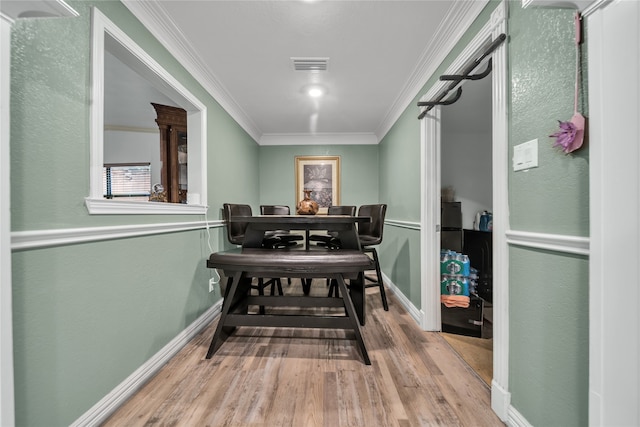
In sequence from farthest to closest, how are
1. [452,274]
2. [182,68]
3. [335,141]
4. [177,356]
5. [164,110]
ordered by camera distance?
[335,141]
[164,110]
[452,274]
[182,68]
[177,356]

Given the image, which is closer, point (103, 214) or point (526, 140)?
point (526, 140)

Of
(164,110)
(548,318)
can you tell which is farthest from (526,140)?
(164,110)

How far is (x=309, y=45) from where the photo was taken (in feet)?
6.72

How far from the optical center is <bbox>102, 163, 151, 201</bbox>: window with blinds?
4957 mm

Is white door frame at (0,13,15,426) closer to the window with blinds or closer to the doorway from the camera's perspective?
the doorway

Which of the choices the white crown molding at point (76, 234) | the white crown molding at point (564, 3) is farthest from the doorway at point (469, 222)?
the white crown molding at point (76, 234)

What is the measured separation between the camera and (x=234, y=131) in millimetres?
3316

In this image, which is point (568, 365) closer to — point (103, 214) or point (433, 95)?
point (433, 95)

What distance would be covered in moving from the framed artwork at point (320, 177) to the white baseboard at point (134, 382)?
298 cm

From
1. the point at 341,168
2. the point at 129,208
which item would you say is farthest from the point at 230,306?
the point at 341,168

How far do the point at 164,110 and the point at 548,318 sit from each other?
12.4 feet

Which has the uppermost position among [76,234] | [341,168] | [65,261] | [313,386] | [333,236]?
[341,168]

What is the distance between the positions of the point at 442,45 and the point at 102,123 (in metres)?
2.37

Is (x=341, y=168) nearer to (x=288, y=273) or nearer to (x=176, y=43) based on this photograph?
(x=176, y=43)
